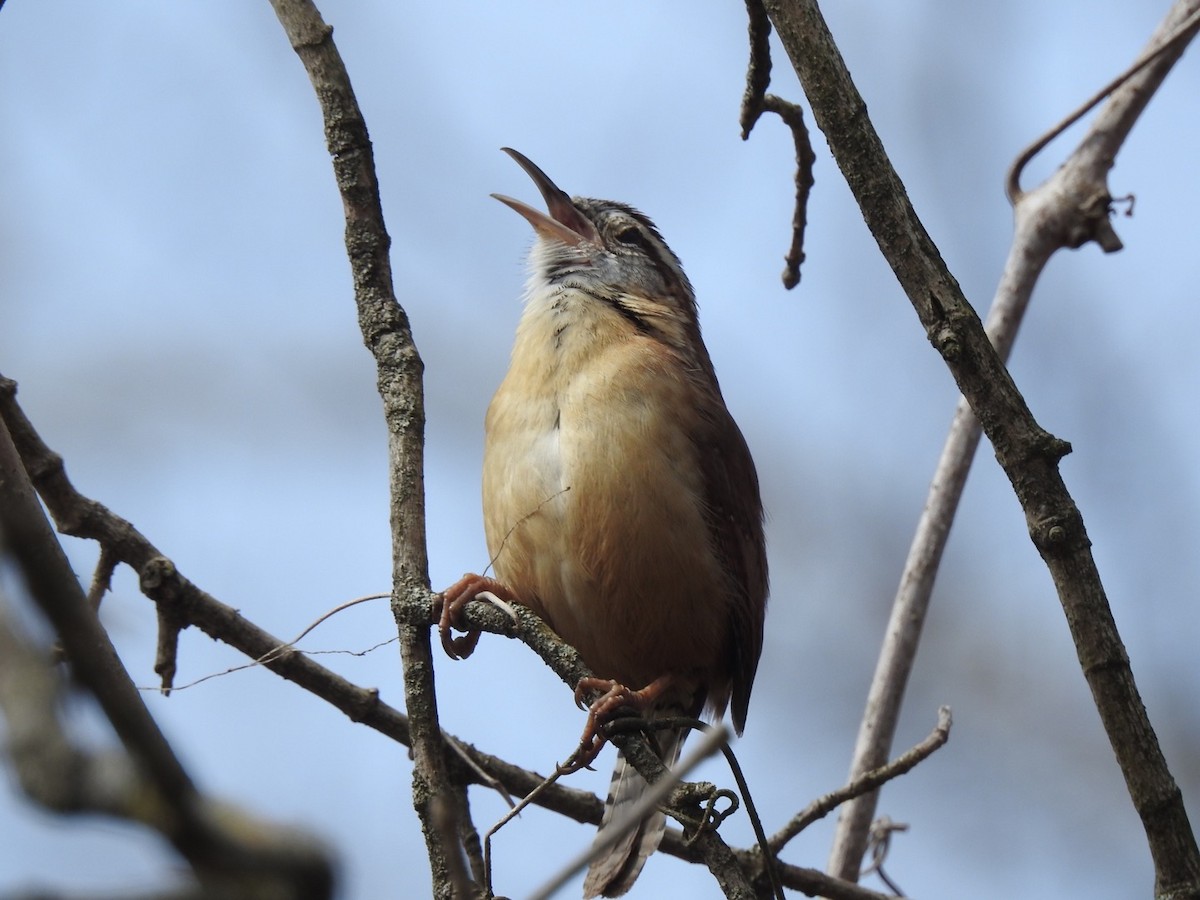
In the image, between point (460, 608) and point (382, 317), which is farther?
point (460, 608)

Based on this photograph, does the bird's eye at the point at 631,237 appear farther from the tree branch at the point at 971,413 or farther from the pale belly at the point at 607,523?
the tree branch at the point at 971,413

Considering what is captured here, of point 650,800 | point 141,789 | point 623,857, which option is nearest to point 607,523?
point 623,857

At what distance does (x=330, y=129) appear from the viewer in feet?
11.2

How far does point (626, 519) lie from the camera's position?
4305mm

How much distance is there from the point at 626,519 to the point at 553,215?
2.08 metres

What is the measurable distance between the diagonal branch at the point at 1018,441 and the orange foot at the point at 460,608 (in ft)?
5.26

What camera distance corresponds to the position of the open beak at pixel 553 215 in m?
5.64

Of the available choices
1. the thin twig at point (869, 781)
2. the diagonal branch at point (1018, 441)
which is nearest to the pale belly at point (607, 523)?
the thin twig at point (869, 781)

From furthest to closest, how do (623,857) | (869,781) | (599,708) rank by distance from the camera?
(623,857)
(599,708)
(869,781)

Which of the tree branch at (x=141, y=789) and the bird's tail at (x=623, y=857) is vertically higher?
the bird's tail at (x=623, y=857)

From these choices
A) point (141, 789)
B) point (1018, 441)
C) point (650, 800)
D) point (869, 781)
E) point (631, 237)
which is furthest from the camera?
point (631, 237)

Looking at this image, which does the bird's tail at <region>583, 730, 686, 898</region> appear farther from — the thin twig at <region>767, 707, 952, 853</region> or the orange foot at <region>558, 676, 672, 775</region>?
the thin twig at <region>767, 707, 952, 853</region>

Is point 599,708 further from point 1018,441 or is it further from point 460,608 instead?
point 1018,441

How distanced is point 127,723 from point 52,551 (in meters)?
0.73
